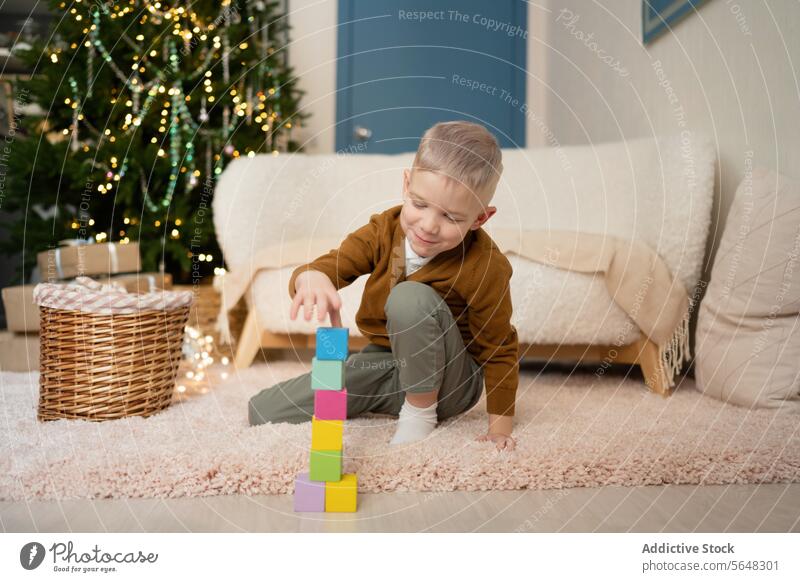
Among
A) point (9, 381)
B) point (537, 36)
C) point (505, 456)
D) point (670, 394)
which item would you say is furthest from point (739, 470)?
point (537, 36)

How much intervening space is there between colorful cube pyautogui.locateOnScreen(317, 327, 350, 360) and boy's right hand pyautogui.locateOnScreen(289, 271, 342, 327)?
30 millimetres

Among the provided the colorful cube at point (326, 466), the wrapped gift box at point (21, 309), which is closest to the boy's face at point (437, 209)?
the colorful cube at point (326, 466)

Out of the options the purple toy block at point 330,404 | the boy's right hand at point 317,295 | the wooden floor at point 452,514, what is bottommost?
the wooden floor at point 452,514

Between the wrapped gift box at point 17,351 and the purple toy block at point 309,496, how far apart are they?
4.17 feet

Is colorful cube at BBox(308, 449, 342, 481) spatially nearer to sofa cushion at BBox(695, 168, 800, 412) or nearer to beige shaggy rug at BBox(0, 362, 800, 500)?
beige shaggy rug at BBox(0, 362, 800, 500)

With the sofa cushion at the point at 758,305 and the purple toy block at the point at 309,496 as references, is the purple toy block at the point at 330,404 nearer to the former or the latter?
the purple toy block at the point at 309,496

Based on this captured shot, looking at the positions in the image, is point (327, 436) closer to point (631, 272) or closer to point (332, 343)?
point (332, 343)

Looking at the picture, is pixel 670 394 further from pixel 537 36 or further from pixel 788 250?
pixel 537 36

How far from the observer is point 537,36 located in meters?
3.19

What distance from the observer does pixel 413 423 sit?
124cm

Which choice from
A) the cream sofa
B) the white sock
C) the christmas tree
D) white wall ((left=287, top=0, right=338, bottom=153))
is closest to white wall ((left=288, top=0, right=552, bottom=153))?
white wall ((left=287, top=0, right=338, bottom=153))

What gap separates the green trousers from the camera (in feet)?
3.92

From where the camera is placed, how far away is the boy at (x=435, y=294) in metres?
1.09

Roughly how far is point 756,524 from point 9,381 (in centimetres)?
161
